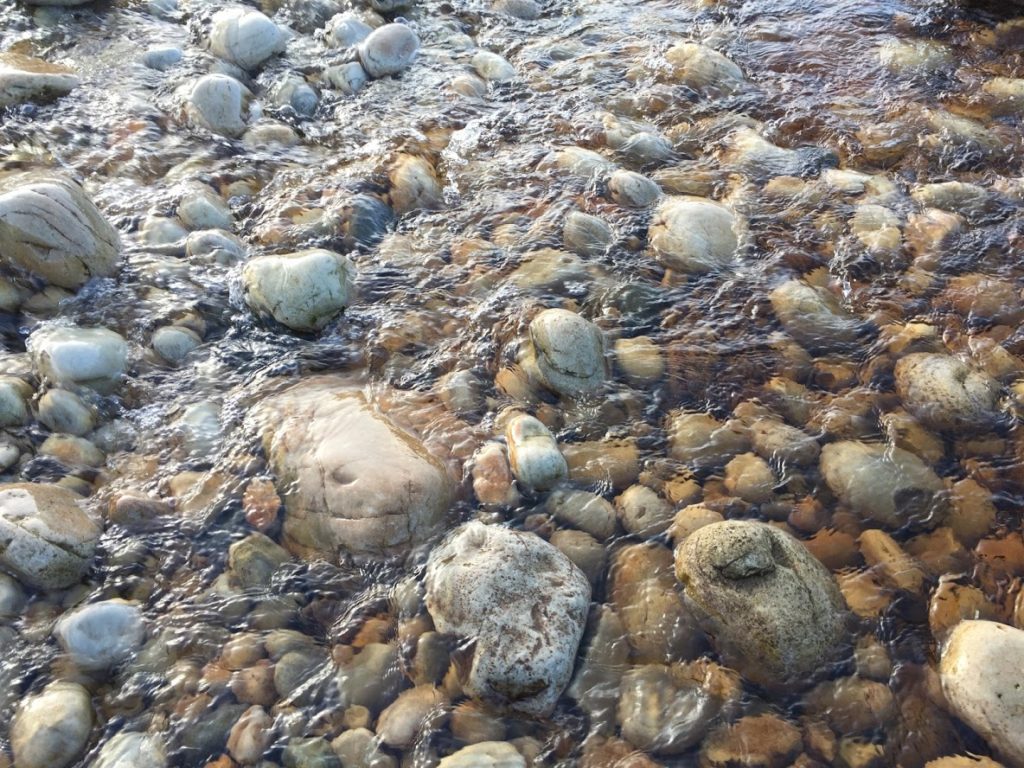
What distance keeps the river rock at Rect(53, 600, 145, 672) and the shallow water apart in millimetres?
53

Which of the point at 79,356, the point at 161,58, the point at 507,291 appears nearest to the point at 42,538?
the point at 79,356

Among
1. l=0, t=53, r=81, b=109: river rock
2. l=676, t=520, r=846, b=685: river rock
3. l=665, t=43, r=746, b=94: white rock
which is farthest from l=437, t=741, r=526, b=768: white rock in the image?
l=0, t=53, r=81, b=109: river rock

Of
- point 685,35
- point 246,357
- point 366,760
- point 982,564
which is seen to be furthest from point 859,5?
point 366,760

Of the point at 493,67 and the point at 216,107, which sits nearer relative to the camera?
the point at 216,107

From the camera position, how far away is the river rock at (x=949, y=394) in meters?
3.00

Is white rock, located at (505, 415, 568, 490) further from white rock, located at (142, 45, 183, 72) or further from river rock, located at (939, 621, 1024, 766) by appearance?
white rock, located at (142, 45, 183, 72)

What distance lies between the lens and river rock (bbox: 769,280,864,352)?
3.41 metres

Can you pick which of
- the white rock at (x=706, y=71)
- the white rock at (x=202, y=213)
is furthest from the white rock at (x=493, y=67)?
the white rock at (x=202, y=213)

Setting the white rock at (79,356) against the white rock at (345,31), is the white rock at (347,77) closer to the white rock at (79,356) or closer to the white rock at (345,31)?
the white rock at (345,31)

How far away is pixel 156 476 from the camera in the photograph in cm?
297

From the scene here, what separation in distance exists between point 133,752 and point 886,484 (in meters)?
2.68

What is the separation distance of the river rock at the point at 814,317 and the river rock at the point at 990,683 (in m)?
1.43

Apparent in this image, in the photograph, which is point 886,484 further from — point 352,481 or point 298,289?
point 298,289

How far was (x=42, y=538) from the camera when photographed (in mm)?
2564
